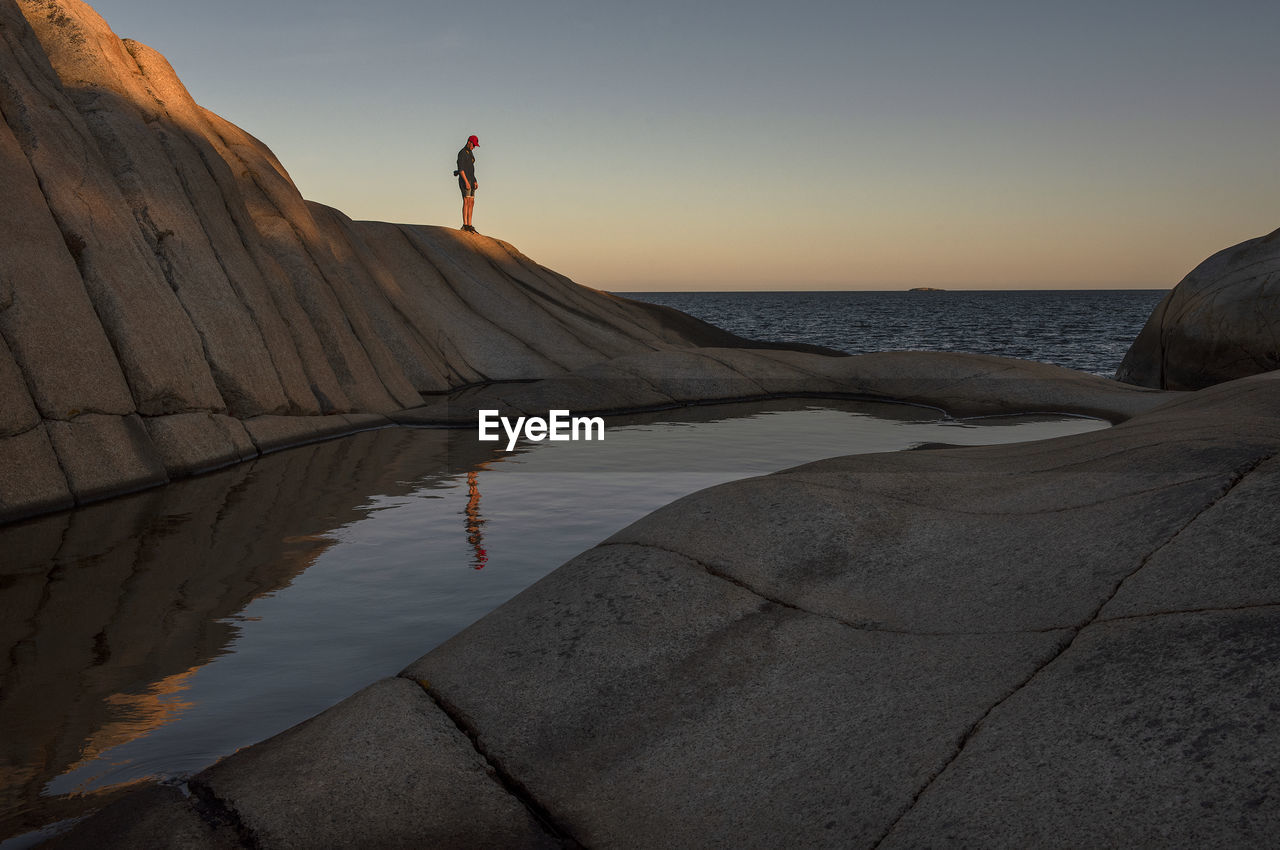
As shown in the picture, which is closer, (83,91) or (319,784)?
(319,784)

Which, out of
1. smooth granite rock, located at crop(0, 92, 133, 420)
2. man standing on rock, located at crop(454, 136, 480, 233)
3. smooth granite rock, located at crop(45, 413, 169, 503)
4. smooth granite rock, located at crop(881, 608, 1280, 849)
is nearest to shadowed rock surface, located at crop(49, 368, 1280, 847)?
smooth granite rock, located at crop(881, 608, 1280, 849)

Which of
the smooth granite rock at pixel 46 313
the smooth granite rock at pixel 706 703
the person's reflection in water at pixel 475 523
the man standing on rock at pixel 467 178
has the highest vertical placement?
the man standing on rock at pixel 467 178

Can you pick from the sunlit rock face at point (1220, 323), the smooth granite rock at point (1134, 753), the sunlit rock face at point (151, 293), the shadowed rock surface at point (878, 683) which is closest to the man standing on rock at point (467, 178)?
the sunlit rock face at point (151, 293)

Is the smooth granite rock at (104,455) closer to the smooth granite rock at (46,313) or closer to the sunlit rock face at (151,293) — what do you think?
the sunlit rock face at (151,293)

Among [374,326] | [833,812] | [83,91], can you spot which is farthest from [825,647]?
[374,326]

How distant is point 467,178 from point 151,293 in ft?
47.5

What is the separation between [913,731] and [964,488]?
2.80 meters

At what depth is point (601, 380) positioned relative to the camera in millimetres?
17703

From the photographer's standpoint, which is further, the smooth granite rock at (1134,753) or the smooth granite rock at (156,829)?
the smooth granite rock at (156,829)

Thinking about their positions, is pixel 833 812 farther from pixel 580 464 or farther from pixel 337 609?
pixel 580 464

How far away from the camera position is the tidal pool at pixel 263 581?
4.29m

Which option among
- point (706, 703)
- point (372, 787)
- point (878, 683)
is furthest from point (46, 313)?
point (878, 683)

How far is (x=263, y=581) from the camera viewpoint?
21.7ft

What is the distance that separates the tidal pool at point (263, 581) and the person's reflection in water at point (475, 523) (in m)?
0.02
